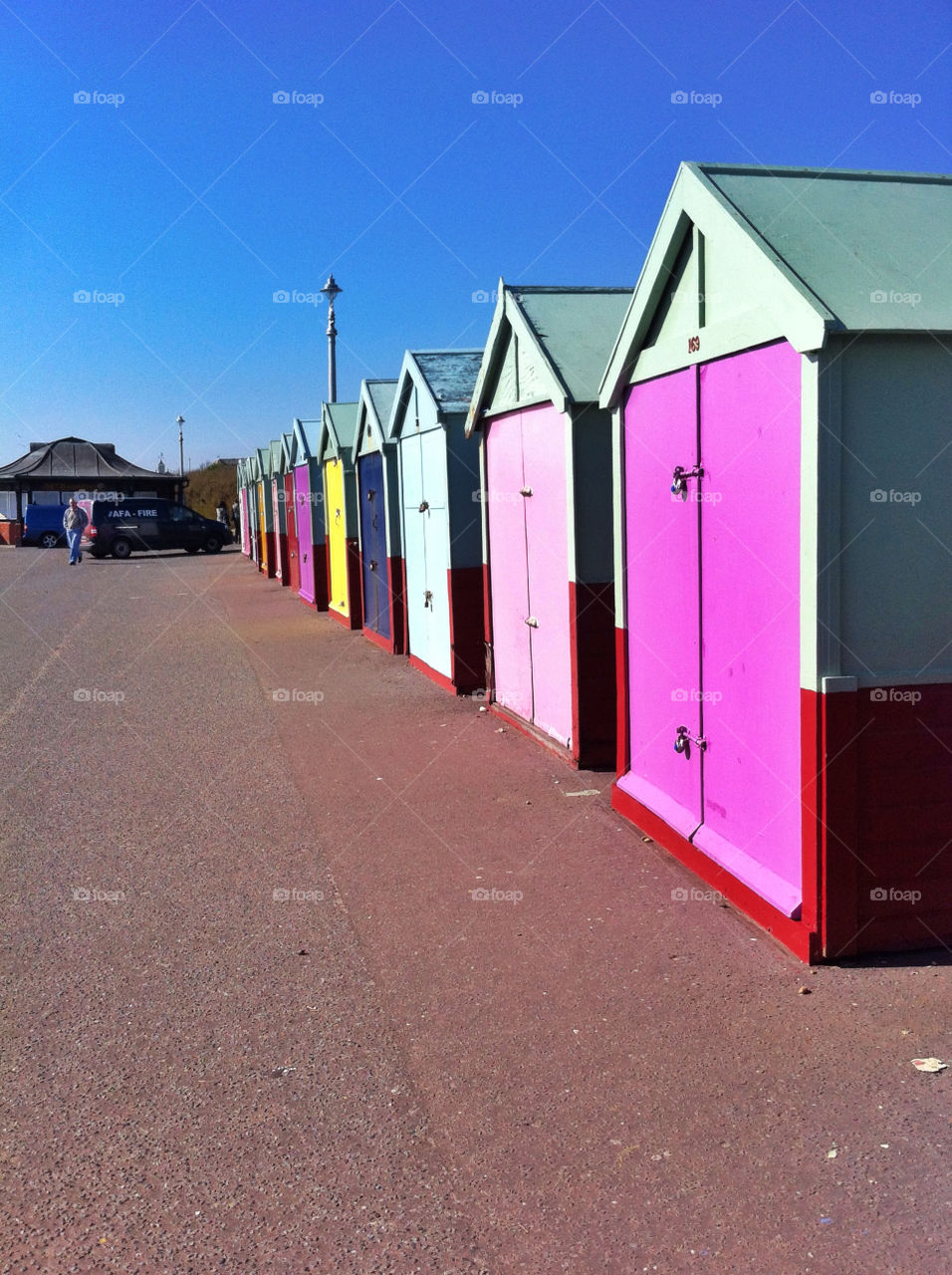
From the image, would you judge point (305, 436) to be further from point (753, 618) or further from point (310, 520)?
point (753, 618)

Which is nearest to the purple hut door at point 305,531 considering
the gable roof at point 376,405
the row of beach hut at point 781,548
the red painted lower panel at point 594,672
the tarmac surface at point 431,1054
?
the gable roof at point 376,405

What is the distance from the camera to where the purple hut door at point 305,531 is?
20.4 metres

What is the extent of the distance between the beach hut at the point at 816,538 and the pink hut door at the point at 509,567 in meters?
3.21

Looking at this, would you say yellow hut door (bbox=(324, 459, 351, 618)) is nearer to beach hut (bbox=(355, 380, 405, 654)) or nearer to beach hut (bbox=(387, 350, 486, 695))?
Result: beach hut (bbox=(355, 380, 405, 654))

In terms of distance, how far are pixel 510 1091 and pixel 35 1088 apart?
5.15 feet

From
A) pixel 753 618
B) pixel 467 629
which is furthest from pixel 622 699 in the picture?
pixel 467 629

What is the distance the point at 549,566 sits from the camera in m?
8.03

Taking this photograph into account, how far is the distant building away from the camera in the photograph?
57.9 meters

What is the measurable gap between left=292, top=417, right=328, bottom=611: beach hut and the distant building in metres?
37.8

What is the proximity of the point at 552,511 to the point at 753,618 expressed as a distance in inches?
127

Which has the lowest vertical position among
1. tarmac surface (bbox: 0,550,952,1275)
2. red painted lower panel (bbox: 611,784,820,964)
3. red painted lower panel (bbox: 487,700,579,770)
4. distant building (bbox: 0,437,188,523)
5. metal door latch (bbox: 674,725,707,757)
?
tarmac surface (bbox: 0,550,952,1275)

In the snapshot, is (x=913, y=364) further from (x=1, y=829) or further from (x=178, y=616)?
(x=178, y=616)

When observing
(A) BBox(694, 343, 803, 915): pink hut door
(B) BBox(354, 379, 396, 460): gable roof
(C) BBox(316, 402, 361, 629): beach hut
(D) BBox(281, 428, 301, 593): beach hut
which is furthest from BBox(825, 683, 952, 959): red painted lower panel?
(D) BBox(281, 428, 301, 593): beach hut

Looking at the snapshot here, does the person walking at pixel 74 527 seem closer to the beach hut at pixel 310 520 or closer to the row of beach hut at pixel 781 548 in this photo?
the beach hut at pixel 310 520
